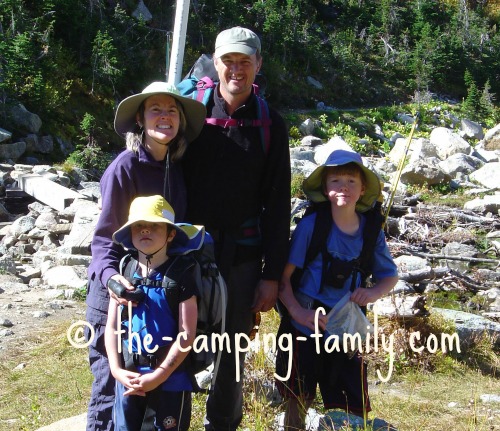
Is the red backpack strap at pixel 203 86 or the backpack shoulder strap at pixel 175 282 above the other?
the red backpack strap at pixel 203 86

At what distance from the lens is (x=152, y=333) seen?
106 inches

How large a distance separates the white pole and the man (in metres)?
2.57

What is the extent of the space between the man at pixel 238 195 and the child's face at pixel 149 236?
0.41 meters

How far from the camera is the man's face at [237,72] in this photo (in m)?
3.09

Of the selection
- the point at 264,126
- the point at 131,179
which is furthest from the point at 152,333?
the point at 264,126

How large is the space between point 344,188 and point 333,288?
1.55 ft

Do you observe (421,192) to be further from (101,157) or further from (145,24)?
(145,24)

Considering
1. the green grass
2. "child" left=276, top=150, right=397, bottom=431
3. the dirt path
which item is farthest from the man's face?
the dirt path

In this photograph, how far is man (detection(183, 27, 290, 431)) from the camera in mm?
3135

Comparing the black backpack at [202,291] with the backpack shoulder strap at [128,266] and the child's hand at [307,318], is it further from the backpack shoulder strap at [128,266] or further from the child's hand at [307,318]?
the child's hand at [307,318]

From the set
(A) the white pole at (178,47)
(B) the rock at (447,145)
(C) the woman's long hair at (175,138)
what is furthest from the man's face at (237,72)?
(B) the rock at (447,145)

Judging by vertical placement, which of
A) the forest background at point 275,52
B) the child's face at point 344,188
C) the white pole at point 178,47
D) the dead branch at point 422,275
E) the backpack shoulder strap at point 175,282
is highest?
the forest background at point 275,52

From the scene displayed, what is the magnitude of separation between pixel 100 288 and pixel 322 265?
102 centimetres

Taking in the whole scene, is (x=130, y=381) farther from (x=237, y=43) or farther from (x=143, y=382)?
(x=237, y=43)
